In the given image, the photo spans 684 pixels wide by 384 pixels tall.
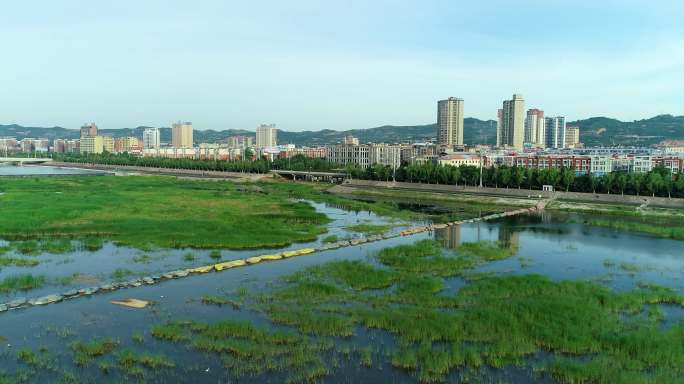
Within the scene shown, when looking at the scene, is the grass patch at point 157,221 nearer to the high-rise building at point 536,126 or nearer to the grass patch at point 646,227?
the grass patch at point 646,227

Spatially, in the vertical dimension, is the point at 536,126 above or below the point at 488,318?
above

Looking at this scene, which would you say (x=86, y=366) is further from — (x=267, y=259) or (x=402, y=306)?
(x=267, y=259)

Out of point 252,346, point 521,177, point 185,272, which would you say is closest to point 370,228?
point 185,272

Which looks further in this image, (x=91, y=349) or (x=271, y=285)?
(x=271, y=285)

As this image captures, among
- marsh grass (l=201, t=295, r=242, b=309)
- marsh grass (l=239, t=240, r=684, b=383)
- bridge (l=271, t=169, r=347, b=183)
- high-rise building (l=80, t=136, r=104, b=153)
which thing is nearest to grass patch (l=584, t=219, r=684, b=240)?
marsh grass (l=239, t=240, r=684, b=383)

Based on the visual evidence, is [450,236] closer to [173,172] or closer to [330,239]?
[330,239]

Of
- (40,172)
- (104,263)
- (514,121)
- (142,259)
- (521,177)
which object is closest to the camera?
(104,263)

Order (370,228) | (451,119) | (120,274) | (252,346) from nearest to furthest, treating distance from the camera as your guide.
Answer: (252,346) → (120,274) → (370,228) → (451,119)
